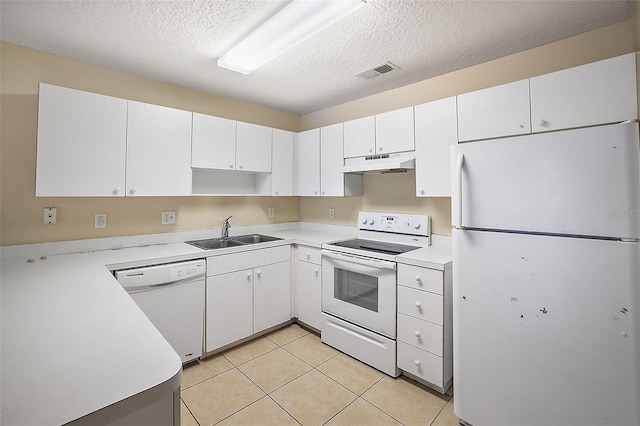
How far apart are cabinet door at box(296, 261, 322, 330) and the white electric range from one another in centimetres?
10

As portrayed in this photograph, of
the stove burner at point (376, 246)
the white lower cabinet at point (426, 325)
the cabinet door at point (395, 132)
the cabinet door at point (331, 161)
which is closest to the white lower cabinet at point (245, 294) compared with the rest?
the stove burner at point (376, 246)

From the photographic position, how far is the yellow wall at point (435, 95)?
1.89 meters

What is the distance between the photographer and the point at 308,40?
201 cm

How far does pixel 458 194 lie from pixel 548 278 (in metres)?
0.59

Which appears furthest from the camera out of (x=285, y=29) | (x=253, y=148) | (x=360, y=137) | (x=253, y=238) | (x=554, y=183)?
(x=253, y=238)

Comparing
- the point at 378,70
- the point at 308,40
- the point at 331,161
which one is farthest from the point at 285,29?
the point at 331,161

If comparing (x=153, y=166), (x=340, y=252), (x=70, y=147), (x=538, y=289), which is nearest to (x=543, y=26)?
(x=538, y=289)

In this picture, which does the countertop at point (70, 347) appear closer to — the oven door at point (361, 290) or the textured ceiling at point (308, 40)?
the textured ceiling at point (308, 40)

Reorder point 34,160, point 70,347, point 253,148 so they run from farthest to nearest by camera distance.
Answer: point 253,148 < point 34,160 < point 70,347

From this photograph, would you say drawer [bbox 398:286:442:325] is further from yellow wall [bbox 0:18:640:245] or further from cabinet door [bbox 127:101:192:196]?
cabinet door [bbox 127:101:192:196]

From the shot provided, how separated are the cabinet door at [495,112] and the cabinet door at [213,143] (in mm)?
2024

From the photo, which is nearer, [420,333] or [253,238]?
[420,333]

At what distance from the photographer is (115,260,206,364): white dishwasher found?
2.08m

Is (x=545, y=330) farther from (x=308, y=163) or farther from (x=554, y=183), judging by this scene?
(x=308, y=163)
